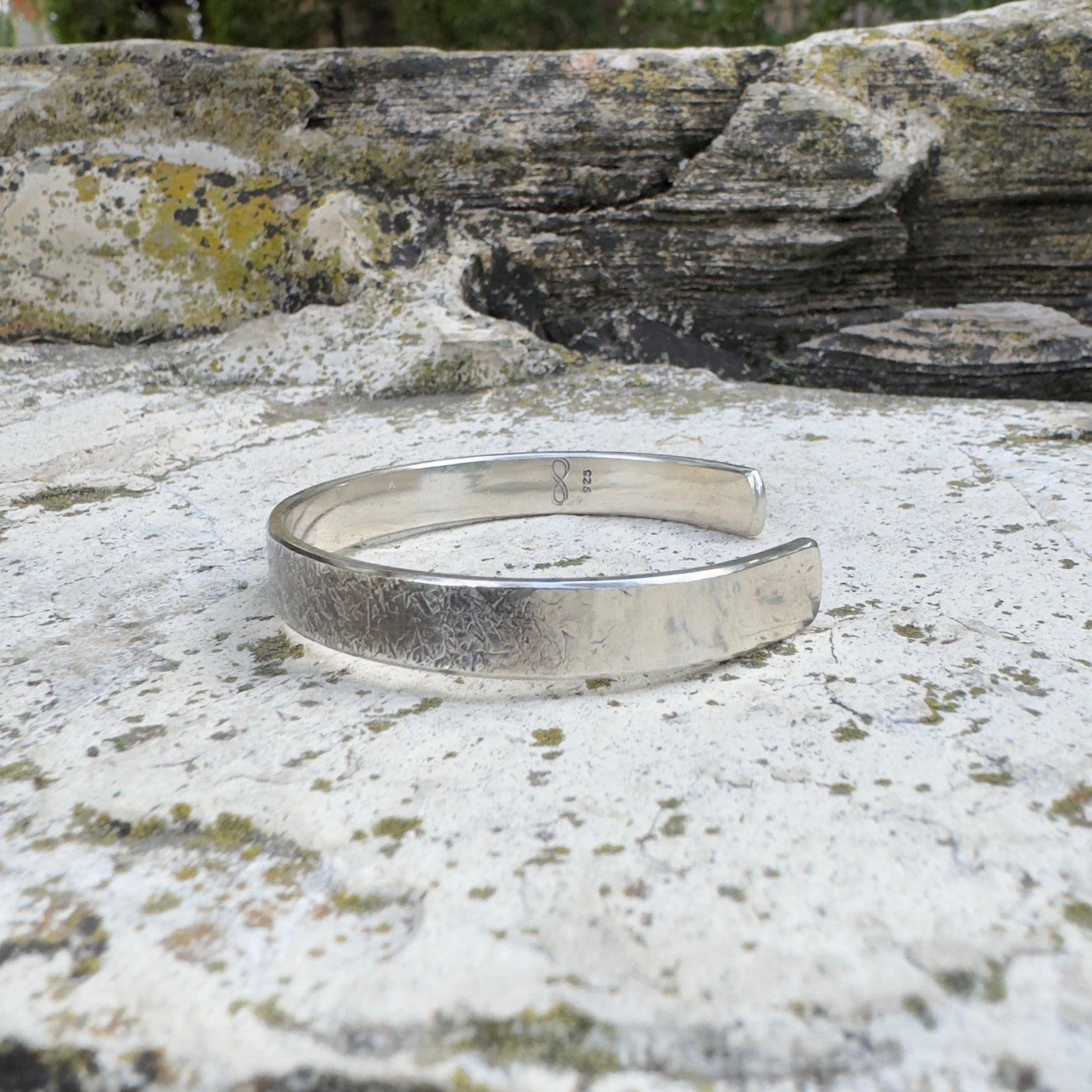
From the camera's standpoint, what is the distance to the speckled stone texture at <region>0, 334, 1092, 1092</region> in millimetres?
420

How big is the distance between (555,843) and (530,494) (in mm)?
679

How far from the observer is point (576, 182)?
167 cm

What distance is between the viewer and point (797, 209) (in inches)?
64.2

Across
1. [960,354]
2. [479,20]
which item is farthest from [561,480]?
[479,20]

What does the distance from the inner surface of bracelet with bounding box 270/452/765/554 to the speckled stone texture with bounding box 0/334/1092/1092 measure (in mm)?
125

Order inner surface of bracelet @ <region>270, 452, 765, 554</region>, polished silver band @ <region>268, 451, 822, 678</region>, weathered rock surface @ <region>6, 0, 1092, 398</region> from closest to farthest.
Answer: polished silver band @ <region>268, 451, 822, 678</region>, inner surface of bracelet @ <region>270, 452, 765, 554</region>, weathered rock surface @ <region>6, 0, 1092, 398</region>

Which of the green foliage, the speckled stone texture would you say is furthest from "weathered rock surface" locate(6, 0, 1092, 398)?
the green foliage

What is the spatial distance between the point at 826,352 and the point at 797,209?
0.78 feet

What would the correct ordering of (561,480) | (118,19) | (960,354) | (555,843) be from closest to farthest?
1. (555,843)
2. (561,480)
3. (960,354)
4. (118,19)

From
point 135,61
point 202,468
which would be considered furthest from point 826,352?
point 135,61

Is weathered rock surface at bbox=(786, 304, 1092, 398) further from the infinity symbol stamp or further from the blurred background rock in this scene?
the blurred background rock

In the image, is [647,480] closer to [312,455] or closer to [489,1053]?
[312,455]

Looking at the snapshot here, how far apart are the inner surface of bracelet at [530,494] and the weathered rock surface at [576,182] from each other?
0.58m

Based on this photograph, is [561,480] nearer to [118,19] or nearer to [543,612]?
[543,612]
